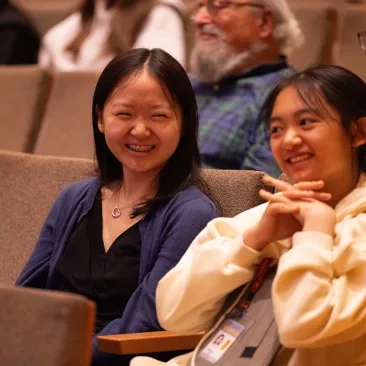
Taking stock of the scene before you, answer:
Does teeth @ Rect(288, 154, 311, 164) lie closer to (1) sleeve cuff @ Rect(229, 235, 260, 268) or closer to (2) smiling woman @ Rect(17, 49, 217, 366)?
(1) sleeve cuff @ Rect(229, 235, 260, 268)

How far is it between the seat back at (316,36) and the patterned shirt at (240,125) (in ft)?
0.90

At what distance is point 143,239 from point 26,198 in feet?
1.39

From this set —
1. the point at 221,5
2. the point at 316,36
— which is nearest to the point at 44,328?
the point at 221,5

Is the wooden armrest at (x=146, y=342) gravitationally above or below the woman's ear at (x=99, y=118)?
below

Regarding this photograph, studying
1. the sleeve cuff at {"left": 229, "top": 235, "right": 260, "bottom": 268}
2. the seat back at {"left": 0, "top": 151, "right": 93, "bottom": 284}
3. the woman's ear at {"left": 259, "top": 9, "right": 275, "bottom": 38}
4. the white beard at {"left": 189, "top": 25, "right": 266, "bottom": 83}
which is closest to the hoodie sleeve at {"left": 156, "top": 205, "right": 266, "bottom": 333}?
the sleeve cuff at {"left": 229, "top": 235, "right": 260, "bottom": 268}

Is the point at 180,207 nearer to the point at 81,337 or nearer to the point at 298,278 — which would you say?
the point at 298,278

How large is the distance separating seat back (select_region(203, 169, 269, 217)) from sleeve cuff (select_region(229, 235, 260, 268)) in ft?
1.03

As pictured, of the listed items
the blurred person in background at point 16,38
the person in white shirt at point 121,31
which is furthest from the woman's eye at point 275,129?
the blurred person in background at point 16,38

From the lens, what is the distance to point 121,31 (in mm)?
2592

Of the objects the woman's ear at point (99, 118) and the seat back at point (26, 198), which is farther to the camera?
the seat back at point (26, 198)

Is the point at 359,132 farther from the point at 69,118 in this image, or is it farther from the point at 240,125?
the point at 69,118

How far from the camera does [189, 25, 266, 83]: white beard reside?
2174mm

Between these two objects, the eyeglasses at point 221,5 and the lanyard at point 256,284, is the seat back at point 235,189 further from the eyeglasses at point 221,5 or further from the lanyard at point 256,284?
the eyeglasses at point 221,5

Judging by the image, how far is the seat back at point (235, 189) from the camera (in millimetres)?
Result: 1495
